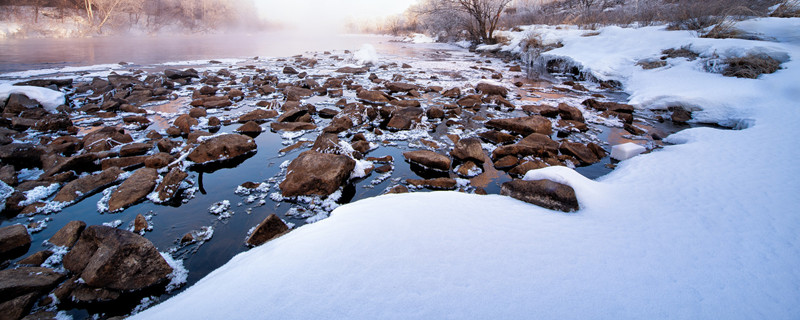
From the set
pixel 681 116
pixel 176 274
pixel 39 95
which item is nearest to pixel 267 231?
pixel 176 274

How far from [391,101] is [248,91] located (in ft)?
13.3

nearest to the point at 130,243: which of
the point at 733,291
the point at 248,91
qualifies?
the point at 733,291

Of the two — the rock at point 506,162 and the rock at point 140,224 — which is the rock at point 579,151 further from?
the rock at point 140,224

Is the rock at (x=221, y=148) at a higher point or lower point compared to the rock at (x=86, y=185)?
higher

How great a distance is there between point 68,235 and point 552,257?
3.73 metres

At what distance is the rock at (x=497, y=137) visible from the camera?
4984 mm

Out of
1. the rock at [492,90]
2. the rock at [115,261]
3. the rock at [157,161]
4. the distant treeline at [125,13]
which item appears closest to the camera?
the rock at [115,261]

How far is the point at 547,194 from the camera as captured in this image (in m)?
2.65

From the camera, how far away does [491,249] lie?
193cm

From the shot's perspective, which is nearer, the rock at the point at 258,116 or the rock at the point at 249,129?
the rock at the point at 249,129

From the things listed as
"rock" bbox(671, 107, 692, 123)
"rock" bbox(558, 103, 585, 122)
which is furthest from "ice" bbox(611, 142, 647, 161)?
"rock" bbox(671, 107, 692, 123)

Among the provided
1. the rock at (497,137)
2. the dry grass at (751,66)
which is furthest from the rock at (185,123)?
the dry grass at (751,66)

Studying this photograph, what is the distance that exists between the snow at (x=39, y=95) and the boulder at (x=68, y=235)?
568 centimetres

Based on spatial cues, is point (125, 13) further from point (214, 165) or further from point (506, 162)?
point (506, 162)
